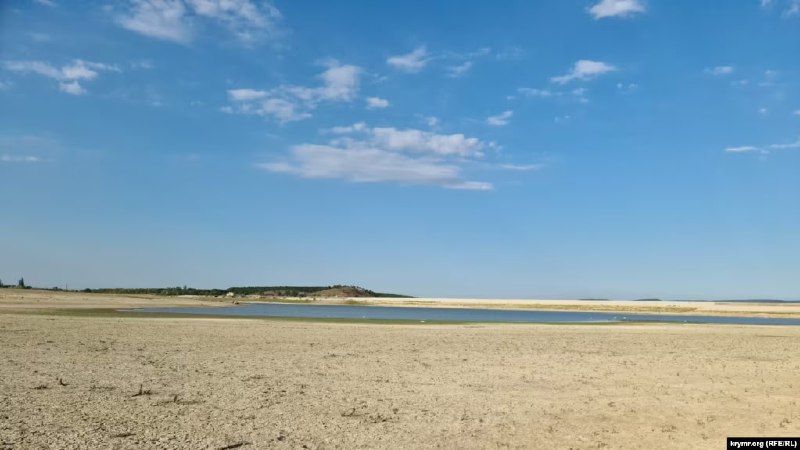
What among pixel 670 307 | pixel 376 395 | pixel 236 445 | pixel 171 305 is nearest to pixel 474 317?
pixel 171 305

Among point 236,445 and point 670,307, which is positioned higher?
point 236,445

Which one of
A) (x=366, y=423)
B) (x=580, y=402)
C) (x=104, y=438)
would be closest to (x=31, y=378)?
(x=104, y=438)

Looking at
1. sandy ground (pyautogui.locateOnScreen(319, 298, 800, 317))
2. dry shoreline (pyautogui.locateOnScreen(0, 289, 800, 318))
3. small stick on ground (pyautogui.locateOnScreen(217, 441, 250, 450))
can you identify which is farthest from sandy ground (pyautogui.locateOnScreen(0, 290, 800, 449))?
sandy ground (pyautogui.locateOnScreen(319, 298, 800, 317))

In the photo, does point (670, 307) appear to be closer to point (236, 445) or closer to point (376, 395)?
point (376, 395)

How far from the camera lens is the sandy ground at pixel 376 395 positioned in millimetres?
10609

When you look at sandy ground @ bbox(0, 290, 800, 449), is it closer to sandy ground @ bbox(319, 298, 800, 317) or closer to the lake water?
the lake water

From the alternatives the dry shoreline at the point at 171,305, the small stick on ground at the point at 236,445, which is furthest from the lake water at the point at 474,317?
the small stick on ground at the point at 236,445

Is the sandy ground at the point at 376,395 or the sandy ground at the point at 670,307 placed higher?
the sandy ground at the point at 376,395

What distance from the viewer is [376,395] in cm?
1474

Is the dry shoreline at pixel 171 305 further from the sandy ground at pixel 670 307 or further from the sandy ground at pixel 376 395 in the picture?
the sandy ground at pixel 376 395

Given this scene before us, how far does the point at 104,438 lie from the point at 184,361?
995 cm

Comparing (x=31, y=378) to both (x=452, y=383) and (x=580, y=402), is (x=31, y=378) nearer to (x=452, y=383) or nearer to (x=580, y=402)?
(x=452, y=383)

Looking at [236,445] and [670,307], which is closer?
[236,445]

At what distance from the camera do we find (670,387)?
16547 millimetres
